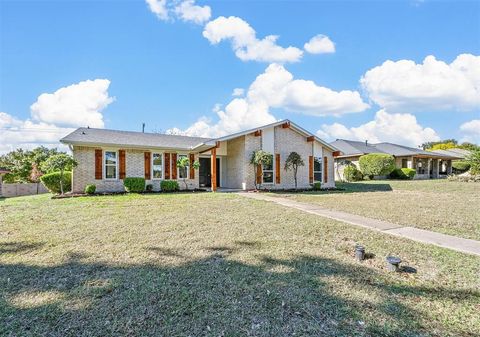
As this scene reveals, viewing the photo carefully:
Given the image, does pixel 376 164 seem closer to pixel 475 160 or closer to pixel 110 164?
pixel 475 160

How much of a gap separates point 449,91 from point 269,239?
23.7 m

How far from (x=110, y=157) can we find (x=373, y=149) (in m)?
28.9

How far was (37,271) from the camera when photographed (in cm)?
384

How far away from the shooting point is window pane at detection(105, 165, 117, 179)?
577 inches

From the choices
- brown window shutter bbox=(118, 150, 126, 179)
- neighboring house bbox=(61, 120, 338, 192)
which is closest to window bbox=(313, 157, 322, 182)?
neighboring house bbox=(61, 120, 338, 192)

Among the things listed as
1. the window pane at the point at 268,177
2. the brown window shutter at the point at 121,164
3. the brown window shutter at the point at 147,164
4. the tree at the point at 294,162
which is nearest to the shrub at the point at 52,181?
the brown window shutter at the point at 121,164

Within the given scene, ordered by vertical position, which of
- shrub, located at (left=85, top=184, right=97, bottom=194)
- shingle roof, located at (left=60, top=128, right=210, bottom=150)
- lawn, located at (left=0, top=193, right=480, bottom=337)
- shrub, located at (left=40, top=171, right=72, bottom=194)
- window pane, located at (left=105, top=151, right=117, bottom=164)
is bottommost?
lawn, located at (left=0, top=193, right=480, bottom=337)

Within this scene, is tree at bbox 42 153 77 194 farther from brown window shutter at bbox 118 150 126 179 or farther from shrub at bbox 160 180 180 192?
shrub at bbox 160 180 180 192

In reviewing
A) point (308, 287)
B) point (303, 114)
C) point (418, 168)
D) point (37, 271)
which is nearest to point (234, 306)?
point (308, 287)

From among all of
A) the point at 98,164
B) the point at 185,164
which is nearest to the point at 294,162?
the point at 185,164

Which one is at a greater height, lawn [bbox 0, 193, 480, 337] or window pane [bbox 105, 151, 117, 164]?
window pane [bbox 105, 151, 117, 164]

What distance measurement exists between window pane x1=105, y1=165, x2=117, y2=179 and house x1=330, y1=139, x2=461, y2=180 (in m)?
22.8

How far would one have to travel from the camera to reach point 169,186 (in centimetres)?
1568

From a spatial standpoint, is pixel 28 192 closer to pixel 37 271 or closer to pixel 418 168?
pixel 37 271
